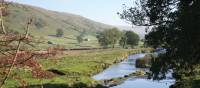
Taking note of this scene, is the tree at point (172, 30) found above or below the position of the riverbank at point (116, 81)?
above

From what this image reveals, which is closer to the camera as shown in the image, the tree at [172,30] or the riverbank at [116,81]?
A: the tree at [172,30]

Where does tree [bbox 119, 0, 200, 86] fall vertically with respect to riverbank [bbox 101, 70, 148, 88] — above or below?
above

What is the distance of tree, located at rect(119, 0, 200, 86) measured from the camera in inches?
1202

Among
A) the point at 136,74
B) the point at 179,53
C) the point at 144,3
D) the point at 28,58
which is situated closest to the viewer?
the point at 28,58

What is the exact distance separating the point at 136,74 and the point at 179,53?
155ft

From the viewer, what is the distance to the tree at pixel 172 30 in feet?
100

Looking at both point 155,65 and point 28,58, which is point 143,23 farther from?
point 28,58

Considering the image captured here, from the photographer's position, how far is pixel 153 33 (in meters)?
37.1

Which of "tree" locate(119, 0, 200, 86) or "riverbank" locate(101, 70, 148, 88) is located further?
"riverbank" locate(101, 70, 148, 88)

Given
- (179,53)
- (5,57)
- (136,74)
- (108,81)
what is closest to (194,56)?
(179,53)

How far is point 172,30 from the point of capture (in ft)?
112

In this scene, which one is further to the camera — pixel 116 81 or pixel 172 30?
pixel 116 81

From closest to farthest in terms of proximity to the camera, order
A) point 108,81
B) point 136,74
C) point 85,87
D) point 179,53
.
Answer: point 179,53 → point 85,87 → point 108,81 → point 136,74

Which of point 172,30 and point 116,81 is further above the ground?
point 172,30
